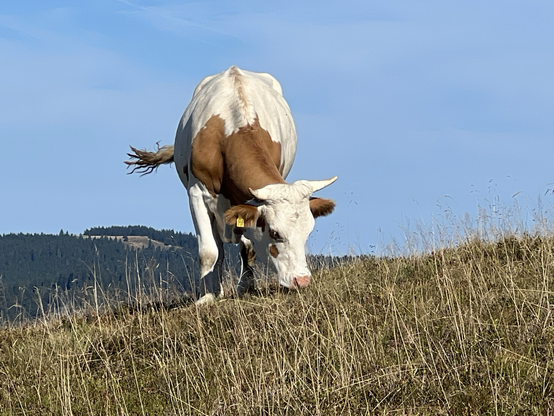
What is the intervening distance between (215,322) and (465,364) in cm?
365

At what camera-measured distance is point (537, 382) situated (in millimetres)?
5305

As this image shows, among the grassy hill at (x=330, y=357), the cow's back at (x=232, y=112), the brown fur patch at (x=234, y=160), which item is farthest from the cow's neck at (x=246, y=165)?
the grassy hill at (x=330, y=357)

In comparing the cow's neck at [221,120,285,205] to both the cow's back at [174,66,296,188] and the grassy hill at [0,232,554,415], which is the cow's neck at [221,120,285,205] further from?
the grassy hill at [0,232,554,415]

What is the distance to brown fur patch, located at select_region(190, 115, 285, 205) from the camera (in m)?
10.4

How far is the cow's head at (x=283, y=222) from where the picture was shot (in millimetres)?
9672

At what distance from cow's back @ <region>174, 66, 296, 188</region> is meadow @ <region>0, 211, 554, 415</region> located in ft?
8.37

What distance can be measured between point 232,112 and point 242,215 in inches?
81.4

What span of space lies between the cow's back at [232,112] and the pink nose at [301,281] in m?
2.49

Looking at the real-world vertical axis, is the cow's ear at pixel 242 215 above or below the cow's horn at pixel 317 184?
below

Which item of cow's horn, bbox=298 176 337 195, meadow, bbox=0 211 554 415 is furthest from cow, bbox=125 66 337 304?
meadow, bbox=0 211 554 415

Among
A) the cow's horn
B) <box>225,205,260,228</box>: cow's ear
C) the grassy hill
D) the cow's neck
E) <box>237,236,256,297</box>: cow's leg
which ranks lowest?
the grassy hill

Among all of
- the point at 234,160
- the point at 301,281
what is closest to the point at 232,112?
the point at 234,160

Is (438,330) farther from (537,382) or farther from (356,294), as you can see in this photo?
(356,294)

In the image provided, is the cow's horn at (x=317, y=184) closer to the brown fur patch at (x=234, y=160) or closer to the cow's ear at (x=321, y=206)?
the cow's ear at (x=321, y=206)
